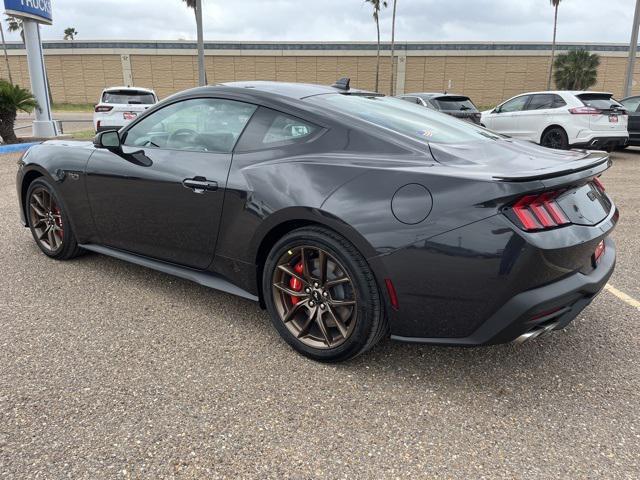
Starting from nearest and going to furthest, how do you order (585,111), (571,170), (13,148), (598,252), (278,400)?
1. (571,170)
2. (278,400)
3. (598,252)
4. (585,111)
5. (13,148)

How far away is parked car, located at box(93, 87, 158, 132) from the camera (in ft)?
39.7

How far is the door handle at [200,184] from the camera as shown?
2984 millimetres

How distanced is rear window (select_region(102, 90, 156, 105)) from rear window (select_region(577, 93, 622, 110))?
33.0 feet

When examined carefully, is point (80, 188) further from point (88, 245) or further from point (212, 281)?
point (212, 281)

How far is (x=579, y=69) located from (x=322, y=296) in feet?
154

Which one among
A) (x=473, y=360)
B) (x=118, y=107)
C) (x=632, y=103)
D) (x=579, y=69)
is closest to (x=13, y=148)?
(x=118, y=107)

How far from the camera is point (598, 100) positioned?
1106 cm

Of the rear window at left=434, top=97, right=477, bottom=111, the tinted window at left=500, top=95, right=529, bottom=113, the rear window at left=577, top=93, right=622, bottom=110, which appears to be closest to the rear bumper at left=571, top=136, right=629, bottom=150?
the rear window at left=577, top=93, right=622, bottom=110

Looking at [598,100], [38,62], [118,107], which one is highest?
[38,62]

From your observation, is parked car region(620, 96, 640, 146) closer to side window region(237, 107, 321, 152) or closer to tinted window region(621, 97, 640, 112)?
tinted window region(621, 97, 640, 112)

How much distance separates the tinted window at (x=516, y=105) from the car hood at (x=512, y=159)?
10.2 meters

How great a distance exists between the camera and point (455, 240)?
2215 mm

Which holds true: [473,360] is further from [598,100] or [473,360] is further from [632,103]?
[632,103]

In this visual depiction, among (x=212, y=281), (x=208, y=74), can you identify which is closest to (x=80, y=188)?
(x=212, y=281)
